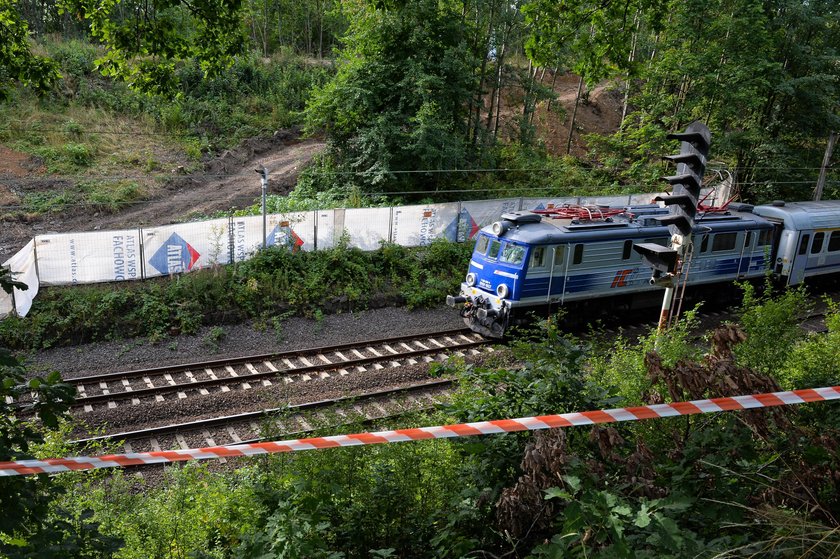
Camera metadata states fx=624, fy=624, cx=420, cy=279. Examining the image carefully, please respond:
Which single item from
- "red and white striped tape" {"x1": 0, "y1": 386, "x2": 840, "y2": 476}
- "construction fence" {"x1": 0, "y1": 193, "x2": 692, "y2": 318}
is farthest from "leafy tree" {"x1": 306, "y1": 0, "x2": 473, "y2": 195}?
"red and white striped tape" {"x1": 0, "y1": 386, "x2": 840, "y2": 476}

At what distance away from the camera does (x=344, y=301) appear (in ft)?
57.7

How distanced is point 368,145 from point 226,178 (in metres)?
8.07

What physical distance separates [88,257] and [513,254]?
35.0ft

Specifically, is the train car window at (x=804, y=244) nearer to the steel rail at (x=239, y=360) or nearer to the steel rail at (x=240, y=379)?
the steel rail at (x=239, y=360)

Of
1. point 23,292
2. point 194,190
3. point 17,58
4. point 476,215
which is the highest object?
point 17,58

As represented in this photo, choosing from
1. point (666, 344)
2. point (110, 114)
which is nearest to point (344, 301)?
point (666, 344)

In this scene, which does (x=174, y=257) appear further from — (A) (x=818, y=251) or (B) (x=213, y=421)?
(A) (x=818, y=251)

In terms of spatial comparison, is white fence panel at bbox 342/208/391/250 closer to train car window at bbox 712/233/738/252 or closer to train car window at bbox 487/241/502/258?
train car window at bbox 487/241/502/258

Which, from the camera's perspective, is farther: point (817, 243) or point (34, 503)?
point (817, 243)

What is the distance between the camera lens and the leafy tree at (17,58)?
852 centimetres

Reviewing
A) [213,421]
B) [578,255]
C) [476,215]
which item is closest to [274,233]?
[476,215]

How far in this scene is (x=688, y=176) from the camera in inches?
304

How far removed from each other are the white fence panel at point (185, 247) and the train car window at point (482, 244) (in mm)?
7135

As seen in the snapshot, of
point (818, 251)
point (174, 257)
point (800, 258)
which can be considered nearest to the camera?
point (174, 257)
